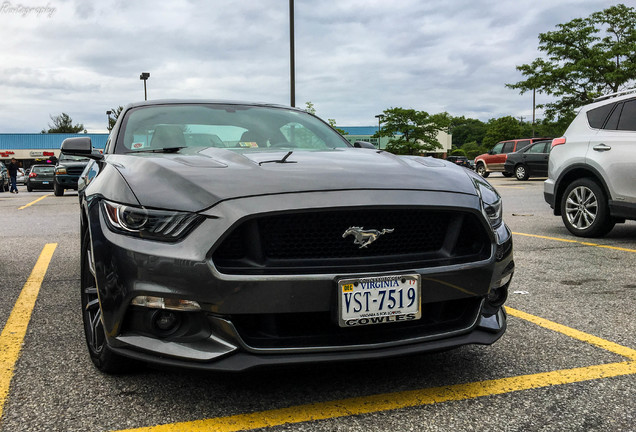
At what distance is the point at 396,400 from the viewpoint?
239cm

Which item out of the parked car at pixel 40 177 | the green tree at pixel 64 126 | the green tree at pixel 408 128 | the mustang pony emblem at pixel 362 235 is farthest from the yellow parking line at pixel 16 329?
the green tree at pixel 64 126

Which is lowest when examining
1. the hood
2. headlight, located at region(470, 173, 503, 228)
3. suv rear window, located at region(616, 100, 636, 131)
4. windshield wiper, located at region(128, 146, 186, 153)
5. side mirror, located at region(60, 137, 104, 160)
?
headlight, located at region(470, 173, 503, 228)

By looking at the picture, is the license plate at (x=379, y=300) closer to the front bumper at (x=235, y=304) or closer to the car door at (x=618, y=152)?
the front bumper at (x=235, y=304)

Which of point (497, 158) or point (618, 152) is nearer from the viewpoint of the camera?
point (618, 152)

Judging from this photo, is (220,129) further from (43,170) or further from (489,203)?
(43,170)

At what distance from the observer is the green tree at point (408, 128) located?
56000mm

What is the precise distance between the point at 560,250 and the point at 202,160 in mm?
4681

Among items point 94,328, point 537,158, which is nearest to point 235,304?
point 94,328

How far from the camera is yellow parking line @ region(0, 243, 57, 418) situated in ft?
8.76

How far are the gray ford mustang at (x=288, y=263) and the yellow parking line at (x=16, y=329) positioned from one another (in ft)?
1.63

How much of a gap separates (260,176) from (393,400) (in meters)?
1.07

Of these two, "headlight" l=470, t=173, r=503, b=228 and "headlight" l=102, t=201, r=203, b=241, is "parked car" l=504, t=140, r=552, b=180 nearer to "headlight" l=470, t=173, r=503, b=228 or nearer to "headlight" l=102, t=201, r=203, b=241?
"headlight" l=470, t=173, r=503, b=228

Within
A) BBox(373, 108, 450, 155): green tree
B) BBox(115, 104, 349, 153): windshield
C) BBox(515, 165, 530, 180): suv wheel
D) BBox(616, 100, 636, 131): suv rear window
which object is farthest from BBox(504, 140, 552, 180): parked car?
BBox(373, 108, 450, 155): green tree

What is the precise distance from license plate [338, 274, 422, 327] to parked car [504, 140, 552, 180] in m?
22.0
